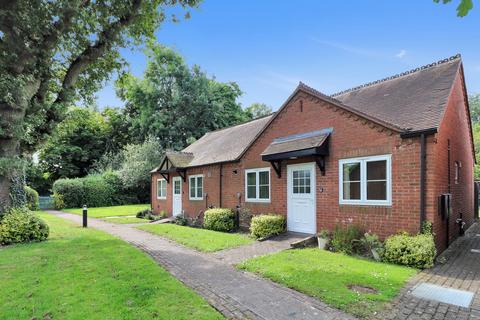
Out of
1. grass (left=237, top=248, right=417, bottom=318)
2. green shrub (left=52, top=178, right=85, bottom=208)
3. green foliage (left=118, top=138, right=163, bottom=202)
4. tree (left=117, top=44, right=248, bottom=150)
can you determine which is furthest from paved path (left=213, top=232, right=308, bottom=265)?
tree (left=117, top=44, right=248, bottom=150)

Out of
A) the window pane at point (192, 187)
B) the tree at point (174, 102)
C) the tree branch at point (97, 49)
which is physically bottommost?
the window pane at point (192, 187)

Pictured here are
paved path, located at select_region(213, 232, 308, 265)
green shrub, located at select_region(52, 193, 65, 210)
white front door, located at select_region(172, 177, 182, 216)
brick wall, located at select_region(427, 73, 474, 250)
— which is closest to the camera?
brick wall, located at select_region(427, 73, 474, 250)

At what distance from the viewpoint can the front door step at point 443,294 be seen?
523 cm

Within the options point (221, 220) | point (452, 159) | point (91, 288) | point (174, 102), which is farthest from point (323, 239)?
point (174, 102)

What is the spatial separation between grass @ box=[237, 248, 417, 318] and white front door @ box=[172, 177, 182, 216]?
11.2 metres

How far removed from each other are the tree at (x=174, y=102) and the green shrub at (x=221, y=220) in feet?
71.8

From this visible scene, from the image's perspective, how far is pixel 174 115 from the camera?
35.8m

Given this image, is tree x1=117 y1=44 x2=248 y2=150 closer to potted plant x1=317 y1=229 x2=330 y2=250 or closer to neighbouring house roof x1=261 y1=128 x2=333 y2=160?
neighbouring house roof x1=261 y1=128 x2=333 y2=160

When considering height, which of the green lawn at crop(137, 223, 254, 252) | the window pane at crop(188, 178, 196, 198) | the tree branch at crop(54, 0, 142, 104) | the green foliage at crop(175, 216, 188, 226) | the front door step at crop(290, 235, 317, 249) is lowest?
the green foliage at crop(175, 216, 188, 226)

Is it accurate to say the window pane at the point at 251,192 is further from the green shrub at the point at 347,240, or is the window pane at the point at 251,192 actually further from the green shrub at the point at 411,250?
the green shrub at the point at 411,250

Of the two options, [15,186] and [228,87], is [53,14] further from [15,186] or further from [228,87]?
[228,87]

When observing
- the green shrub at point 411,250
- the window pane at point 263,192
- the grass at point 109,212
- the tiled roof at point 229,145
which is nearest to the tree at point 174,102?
the grass at point 109,212

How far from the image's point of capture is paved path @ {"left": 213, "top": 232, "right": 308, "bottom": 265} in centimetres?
856

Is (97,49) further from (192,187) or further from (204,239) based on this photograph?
(192,187)
